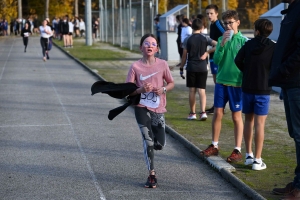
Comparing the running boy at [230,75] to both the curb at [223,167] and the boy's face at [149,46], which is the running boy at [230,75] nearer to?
the curb at [223,167]

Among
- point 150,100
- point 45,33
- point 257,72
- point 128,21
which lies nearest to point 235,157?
point 257,72

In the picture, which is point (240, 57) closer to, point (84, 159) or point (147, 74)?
point (147, 74)

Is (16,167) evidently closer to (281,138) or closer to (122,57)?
(281,138)

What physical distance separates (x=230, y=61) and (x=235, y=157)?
124cm

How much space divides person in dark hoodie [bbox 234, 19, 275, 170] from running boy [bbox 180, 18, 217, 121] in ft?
13.4

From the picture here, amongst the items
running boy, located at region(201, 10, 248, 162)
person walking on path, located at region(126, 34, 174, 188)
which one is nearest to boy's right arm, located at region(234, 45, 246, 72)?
running boy, located at region(201, 10, 248, 162)

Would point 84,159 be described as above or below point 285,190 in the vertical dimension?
below

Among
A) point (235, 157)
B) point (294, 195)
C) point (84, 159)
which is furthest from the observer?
point (84, 159)

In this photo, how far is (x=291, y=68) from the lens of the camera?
6742 mm

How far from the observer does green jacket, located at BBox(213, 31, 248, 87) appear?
925 cm

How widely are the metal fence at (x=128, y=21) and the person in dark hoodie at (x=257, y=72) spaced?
84.5ft

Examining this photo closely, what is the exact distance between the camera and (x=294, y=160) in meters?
9.24

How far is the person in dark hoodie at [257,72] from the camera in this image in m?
Result: 8.43

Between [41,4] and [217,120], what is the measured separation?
94607mm
